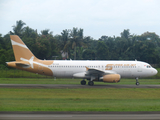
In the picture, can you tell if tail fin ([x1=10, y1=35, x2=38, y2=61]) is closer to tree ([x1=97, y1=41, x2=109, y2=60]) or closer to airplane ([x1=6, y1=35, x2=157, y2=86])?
airplane ([x1=6, y1=35, x2=157, y2=86])

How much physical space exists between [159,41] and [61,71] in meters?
92.7

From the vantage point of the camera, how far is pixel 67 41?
88.8 meters

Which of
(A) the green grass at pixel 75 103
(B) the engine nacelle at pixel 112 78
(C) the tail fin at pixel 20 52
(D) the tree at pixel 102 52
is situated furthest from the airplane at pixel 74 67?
(D) the tree at pixel 102 52

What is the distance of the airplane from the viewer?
35250 millimetres

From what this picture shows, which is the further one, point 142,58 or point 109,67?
point 142,58

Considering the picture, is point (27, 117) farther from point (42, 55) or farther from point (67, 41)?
point (67, 41)

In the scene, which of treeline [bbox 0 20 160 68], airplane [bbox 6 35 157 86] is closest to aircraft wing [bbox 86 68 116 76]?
airplane [bbox 6 35 157 86]

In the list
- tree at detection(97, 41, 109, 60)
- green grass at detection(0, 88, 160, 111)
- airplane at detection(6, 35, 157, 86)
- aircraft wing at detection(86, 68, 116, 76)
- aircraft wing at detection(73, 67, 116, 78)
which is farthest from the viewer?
tree at detection(97, 41, 109, 60)

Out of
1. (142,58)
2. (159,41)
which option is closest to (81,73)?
(142,58)

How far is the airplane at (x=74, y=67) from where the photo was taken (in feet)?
116

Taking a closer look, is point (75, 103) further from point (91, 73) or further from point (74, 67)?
point (74, 67)

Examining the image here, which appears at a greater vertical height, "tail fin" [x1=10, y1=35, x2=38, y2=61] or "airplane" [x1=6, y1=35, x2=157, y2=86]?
"tail fin" [x1=10, y1=35, x2=38, y2=61]

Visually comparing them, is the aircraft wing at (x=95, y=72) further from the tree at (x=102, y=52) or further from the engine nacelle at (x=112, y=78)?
the tree at (x=102, y=52)

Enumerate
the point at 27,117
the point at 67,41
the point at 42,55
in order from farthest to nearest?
1. the point at 67,41
2. the point at 42,55
3. the point at 27,117
